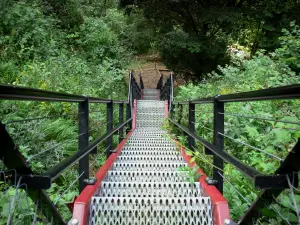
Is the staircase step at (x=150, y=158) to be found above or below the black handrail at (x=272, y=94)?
below

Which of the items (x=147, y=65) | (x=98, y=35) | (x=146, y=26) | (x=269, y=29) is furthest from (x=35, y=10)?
(x=147, y=65)

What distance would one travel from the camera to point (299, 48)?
606 centimetres

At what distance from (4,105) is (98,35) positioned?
7817 millimetres

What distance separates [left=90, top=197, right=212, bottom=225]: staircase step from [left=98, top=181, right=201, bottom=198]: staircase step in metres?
0.35

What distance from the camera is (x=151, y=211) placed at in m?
2.12

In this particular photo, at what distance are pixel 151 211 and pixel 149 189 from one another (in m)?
0.49

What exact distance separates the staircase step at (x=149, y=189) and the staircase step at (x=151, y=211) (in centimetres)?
35

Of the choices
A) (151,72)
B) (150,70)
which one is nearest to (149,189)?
(151,72)

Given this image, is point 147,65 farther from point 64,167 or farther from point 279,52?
point 64,167

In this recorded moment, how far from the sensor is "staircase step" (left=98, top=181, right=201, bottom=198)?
8.32 feet

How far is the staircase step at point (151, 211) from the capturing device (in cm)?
205

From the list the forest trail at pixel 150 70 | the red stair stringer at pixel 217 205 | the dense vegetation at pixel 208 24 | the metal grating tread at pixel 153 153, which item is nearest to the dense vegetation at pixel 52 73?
the metal grating tread at pixel 153 153

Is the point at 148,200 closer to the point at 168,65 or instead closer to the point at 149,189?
the point at 149,189

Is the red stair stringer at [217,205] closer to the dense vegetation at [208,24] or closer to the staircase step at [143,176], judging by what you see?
the staircase step at [143,176]
